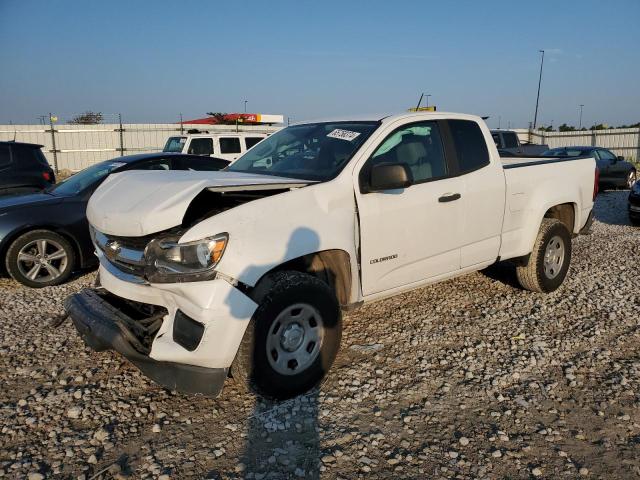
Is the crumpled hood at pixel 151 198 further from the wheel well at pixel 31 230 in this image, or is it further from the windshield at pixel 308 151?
the wheel well at pixel 31 230

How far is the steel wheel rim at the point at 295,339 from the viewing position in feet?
10.9

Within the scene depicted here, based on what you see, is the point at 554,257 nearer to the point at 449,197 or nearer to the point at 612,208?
the point at 449,197

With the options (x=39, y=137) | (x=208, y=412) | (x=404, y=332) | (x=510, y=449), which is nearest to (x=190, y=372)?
(x=208, y=412)

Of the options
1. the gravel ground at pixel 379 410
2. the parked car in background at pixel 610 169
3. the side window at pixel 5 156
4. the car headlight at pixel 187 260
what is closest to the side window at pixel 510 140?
the parked car in background at pixel 610 169

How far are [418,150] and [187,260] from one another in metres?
2.27

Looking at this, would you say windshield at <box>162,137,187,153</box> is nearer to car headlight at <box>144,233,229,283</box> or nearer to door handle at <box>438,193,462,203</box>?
door handle at <box>438,193,462,203</box>

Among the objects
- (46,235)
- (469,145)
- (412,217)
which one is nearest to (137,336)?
(412,217)

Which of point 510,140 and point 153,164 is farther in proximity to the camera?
point 510,140

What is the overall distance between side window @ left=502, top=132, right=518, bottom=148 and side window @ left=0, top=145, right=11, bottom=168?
14.0m

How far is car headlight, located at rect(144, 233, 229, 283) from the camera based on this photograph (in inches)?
117

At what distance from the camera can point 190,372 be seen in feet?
9.82

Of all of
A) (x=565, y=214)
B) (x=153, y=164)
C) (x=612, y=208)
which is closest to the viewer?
(x=565, y=214)

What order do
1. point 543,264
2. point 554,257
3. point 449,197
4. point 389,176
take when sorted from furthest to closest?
1. point 554,257
2. point 543,264
3. point 449,197
4. point 389,176

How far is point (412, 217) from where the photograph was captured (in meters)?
4.04
